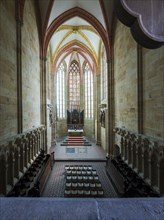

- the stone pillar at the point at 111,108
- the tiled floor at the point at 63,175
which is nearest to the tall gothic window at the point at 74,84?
the tiled floor at the point at 63,175

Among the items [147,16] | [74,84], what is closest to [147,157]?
[147,16]

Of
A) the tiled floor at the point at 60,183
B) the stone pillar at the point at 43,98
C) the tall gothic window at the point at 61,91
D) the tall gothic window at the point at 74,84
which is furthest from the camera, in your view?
the tall gothic window at the point at 74,84

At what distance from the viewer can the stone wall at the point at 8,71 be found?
5.05m

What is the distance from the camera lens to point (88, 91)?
21156mm

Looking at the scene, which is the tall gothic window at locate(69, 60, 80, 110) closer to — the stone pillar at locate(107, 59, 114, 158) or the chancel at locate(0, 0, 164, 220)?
the chancel at locate(0, 0, 164, 220)

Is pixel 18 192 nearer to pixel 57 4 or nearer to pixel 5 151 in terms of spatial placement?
pixel 5 151

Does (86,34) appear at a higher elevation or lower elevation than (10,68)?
higher

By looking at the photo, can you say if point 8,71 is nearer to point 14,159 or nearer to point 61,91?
point 14,159

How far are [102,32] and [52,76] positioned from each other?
8.08 meters

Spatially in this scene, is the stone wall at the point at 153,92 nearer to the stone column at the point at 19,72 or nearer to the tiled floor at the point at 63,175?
the tiled floor at the point at 63,175

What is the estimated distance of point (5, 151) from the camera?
5.02 meters

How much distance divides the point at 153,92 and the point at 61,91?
1705cm

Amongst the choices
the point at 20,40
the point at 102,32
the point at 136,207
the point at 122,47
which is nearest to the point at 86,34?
the point at 102,32

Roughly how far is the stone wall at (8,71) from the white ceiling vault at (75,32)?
5263 millimetres
